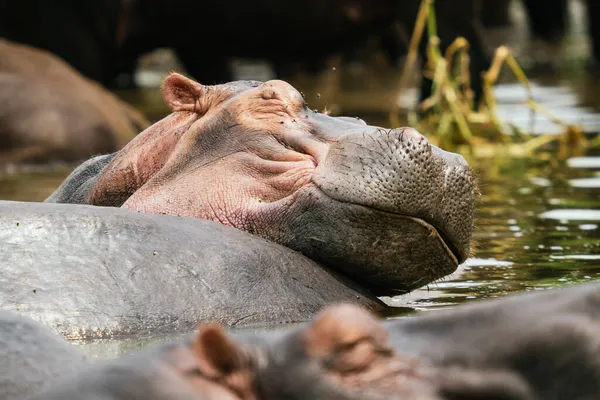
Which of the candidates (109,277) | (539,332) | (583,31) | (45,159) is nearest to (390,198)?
(109,277)

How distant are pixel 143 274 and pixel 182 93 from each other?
0.85 metres

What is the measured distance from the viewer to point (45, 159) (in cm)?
A: 838

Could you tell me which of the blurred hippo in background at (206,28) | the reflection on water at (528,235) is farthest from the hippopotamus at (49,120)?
the blurred hippo in background at (206,28)

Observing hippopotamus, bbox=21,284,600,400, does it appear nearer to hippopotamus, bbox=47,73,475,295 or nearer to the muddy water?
the muddy water

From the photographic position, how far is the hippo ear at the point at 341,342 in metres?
1.69

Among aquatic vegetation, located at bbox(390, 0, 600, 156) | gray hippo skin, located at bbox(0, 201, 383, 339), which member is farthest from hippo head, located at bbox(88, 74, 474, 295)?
aquatic vegetation, located at bbox(390, 0, 600, 156)

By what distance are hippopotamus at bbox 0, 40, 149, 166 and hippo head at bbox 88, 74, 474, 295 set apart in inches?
169

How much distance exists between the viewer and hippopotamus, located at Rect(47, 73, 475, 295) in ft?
11.9

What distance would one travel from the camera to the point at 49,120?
8.43m

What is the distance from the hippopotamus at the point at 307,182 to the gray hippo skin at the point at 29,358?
1390 millimetres

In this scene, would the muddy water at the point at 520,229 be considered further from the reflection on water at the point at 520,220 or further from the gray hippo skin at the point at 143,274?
the gray hippo skin at the point at 143,274

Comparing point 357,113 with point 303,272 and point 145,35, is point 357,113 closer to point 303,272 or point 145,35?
point 145,35

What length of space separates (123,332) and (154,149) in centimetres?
95

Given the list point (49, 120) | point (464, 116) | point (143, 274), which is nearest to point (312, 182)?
→ point (143, 274)
